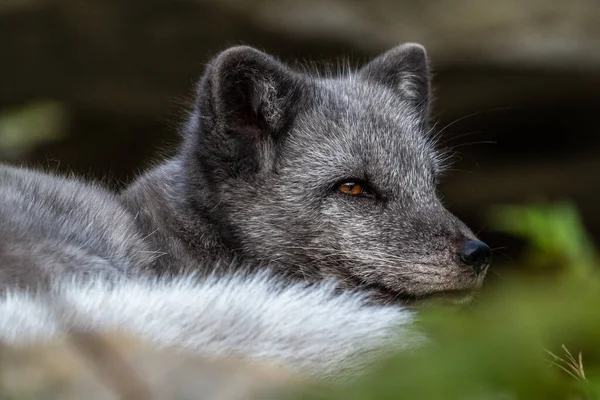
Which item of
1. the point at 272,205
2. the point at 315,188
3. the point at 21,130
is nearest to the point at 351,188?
the point at 315,188

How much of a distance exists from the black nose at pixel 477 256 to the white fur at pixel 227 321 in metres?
0.84

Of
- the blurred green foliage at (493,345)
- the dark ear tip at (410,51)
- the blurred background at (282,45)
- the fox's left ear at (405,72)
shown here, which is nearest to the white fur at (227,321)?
the blurred green foliage at (493,345)

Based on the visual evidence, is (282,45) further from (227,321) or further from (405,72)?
(227,321)

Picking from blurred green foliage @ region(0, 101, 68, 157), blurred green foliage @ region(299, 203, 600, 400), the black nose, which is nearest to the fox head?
the black nose

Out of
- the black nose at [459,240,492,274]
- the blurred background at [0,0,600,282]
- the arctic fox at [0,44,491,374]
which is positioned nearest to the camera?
the arctic fox at [0,44,491,374]

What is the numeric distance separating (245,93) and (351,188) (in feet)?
1.55

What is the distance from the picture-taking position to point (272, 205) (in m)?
3.09

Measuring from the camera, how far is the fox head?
116 inches

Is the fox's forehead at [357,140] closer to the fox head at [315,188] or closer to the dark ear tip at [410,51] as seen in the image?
the fox head at [315,188]

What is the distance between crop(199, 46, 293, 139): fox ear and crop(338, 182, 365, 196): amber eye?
0.30m

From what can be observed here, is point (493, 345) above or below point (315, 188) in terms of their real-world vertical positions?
above

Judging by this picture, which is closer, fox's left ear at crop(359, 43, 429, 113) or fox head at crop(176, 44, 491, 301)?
fox head at crop(176, 44, 491, 301)

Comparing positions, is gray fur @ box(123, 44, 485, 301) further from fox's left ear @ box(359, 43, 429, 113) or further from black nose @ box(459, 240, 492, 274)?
fox's left ear @ box(359, 43, 429, 113)

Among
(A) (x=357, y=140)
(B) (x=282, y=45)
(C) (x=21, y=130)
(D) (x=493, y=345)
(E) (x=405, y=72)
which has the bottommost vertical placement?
(B) (x=282, y=45)
